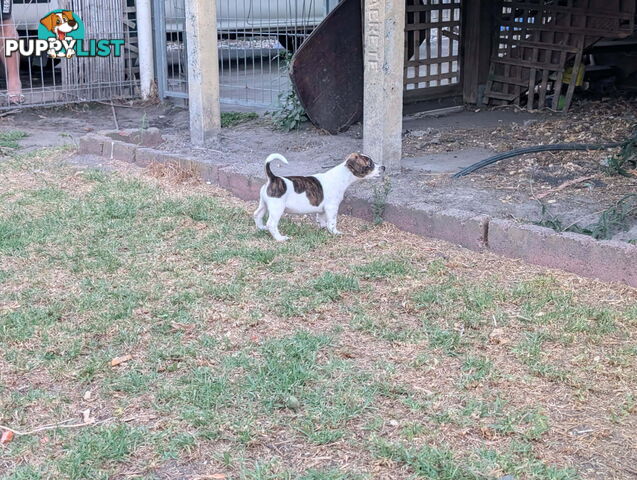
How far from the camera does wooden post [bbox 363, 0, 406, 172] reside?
684cm

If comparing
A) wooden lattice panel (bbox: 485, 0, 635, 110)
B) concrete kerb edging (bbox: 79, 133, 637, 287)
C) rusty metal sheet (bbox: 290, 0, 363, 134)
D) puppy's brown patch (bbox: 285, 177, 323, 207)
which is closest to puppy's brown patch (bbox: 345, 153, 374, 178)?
puppy's brown patch (bbox: 285, 177, 323, 207)

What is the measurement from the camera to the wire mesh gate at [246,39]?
11.5 m

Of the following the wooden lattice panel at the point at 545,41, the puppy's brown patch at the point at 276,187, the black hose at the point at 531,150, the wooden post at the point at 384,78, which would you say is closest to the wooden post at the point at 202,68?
the wooden post at the point at 384,78

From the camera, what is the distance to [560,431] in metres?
3.40

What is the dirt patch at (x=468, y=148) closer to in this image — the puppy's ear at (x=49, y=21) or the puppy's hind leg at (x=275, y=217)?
the puppy's hind leg at (x=275, y=217)

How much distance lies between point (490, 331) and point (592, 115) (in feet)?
22.4

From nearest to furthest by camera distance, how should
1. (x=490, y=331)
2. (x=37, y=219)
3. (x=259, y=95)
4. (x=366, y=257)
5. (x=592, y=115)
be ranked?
(x=490, y=331), (x=366, y=257), (x=37, y=219), (x=592, y=115), (x=259, y=95)

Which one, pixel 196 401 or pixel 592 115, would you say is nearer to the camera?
pixel 196 401

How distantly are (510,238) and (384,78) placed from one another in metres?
2.16

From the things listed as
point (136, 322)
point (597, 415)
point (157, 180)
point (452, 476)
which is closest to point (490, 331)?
point (597, 415)

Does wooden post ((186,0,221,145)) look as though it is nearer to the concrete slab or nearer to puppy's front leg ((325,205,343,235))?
the concrete slab

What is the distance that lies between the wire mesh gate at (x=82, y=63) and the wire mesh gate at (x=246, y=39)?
2.33ft

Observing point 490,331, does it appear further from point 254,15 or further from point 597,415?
point 254,15

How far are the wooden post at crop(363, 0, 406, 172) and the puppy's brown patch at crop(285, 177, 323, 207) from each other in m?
1.35
